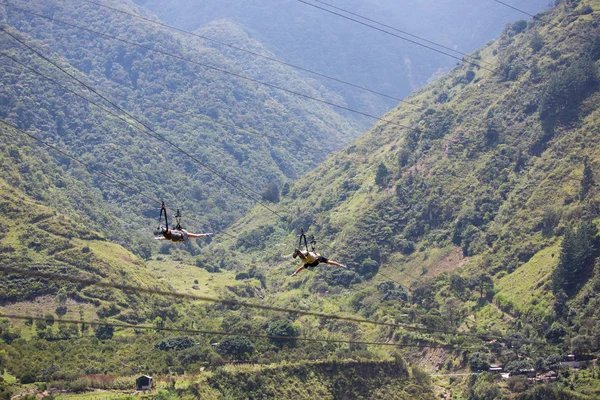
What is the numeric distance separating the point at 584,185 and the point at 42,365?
229ft

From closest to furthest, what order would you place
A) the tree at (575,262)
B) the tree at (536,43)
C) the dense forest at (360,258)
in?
the dense forest at (360,258), the tree at (575,262), the tree at (536,43)

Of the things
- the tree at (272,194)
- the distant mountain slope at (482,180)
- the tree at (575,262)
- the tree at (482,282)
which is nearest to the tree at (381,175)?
the distant mountain slope at (482,180)

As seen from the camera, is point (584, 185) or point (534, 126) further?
point (534, 126)

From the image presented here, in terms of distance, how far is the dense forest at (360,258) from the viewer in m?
79.9

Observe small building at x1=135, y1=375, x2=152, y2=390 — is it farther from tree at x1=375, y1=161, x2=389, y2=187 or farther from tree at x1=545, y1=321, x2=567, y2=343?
tree at x1=375, y1=161, x2=389, y2=187

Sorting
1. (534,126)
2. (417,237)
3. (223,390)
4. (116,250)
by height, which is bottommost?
(223,390)

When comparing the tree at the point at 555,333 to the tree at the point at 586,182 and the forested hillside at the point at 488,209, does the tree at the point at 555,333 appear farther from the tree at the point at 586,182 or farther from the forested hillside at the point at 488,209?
the tree at the point at 586,182

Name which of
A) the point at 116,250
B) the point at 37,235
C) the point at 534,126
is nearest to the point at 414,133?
the point at 534,126

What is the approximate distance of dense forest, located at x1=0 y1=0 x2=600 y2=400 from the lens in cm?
7988

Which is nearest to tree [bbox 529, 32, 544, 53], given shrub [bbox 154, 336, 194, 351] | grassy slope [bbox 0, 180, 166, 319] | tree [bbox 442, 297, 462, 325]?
tree [bbox 442, 297, 462, 325]

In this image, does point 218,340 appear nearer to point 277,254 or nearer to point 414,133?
point 277,254

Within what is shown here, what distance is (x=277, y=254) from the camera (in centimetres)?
14288

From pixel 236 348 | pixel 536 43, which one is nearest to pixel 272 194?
pixel 536 43

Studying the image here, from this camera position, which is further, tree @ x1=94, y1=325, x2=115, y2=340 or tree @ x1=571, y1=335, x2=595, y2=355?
tree @ x1=94, y1=325, x2=115, y2=340
